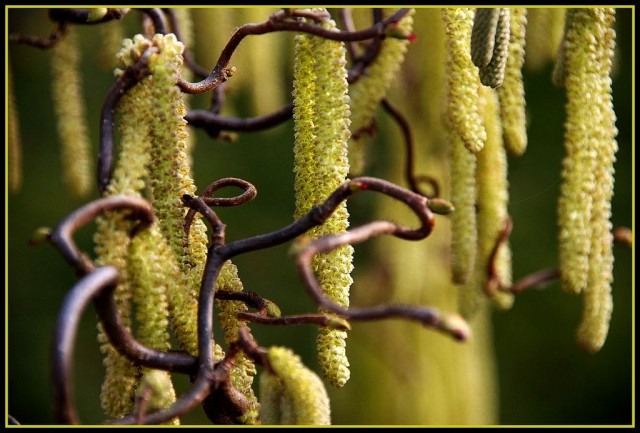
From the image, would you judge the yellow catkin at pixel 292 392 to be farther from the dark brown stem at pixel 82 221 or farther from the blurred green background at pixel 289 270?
the blurred green background at pixel 289 270

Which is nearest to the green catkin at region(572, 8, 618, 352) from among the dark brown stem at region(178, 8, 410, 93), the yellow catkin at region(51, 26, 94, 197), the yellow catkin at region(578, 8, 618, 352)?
the yellow catkin at region(578, 8, 618, 352)

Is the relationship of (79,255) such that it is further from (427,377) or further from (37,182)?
(37,182)

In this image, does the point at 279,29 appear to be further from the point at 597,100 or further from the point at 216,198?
the point at 597,100

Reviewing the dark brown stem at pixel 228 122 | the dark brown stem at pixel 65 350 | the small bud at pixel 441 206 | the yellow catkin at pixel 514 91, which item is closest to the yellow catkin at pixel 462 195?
the yellow catkin at pixel 514 91

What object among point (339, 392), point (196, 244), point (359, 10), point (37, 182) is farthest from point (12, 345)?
point (196, 244)

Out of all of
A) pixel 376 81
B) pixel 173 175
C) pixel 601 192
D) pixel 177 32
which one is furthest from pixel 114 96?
pixel 601 192

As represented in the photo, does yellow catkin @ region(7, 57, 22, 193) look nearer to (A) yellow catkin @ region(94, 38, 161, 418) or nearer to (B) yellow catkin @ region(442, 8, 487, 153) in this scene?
(A) yellow catkin @ region(94, 38, 161, 418)
